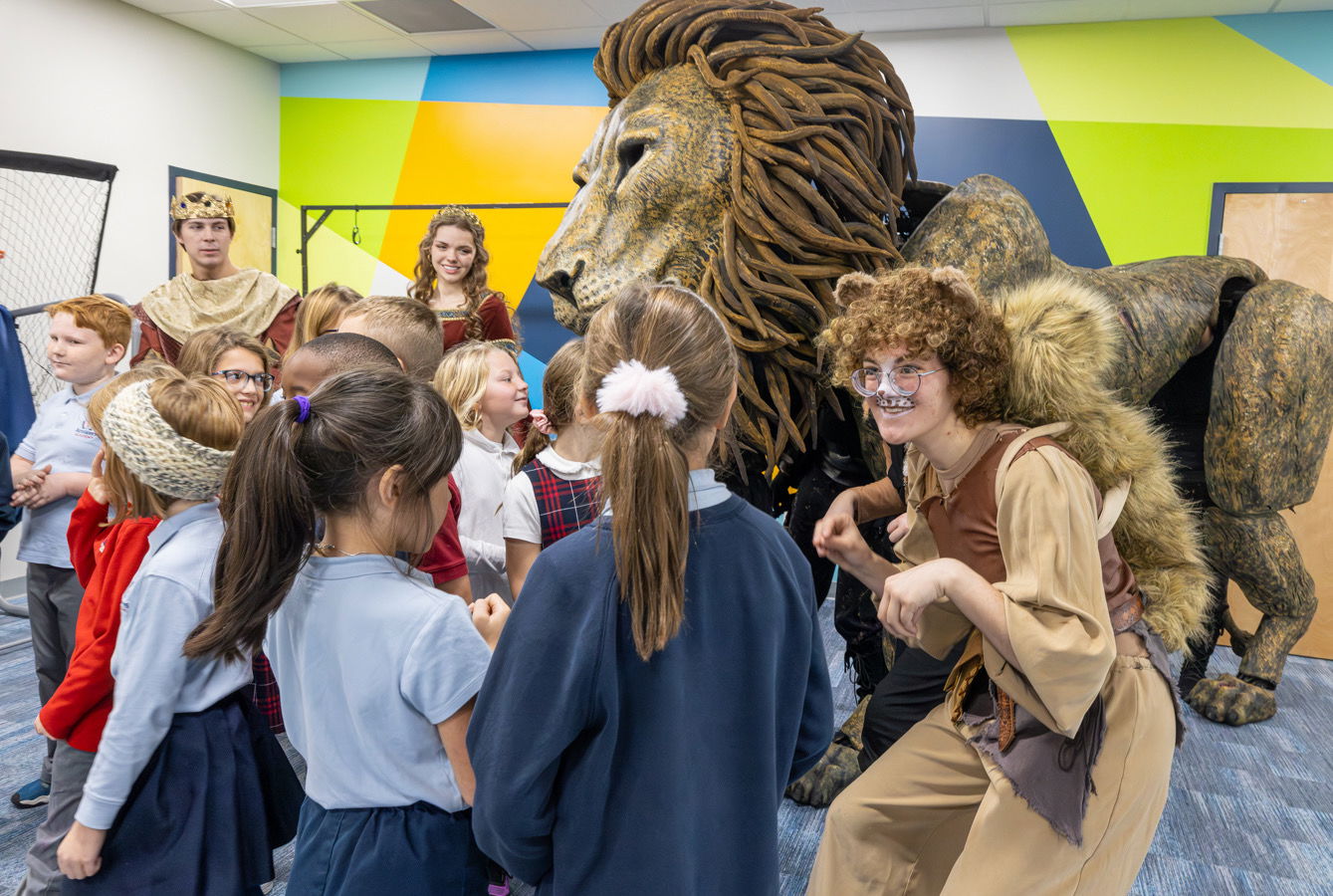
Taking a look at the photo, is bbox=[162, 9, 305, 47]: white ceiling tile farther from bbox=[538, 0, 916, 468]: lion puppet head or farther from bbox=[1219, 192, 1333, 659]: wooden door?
bbox=[1219, 192, 1333, 659]: wooden door

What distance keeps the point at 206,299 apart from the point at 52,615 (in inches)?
51.7

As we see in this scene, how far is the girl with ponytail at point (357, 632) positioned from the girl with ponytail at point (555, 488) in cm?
73

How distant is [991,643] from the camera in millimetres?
1439

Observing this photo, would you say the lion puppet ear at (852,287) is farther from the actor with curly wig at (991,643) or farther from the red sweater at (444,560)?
the red sweater at (444,560)

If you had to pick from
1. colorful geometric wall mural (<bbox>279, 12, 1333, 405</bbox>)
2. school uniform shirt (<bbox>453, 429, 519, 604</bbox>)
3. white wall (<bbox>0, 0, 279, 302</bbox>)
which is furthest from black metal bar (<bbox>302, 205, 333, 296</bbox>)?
school uniform shirt (<bbox>453, 429, 519, 604</bbox>)

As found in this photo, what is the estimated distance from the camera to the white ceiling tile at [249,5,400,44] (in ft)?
16.8

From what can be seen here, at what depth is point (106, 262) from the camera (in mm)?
5137

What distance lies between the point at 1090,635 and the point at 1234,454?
1.81 meters

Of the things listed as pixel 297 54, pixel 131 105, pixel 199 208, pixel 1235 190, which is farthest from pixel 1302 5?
pixel 131 105

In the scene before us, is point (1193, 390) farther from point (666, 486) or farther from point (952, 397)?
point (666, 486)

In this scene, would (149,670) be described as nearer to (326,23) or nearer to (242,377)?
(242,377)

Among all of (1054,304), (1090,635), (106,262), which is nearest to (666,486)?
(1090,635)

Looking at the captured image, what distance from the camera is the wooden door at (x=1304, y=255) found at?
173 inches

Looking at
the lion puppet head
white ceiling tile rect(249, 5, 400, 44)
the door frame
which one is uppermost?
white ceiling tile rect(249, 5, 400, 44)
